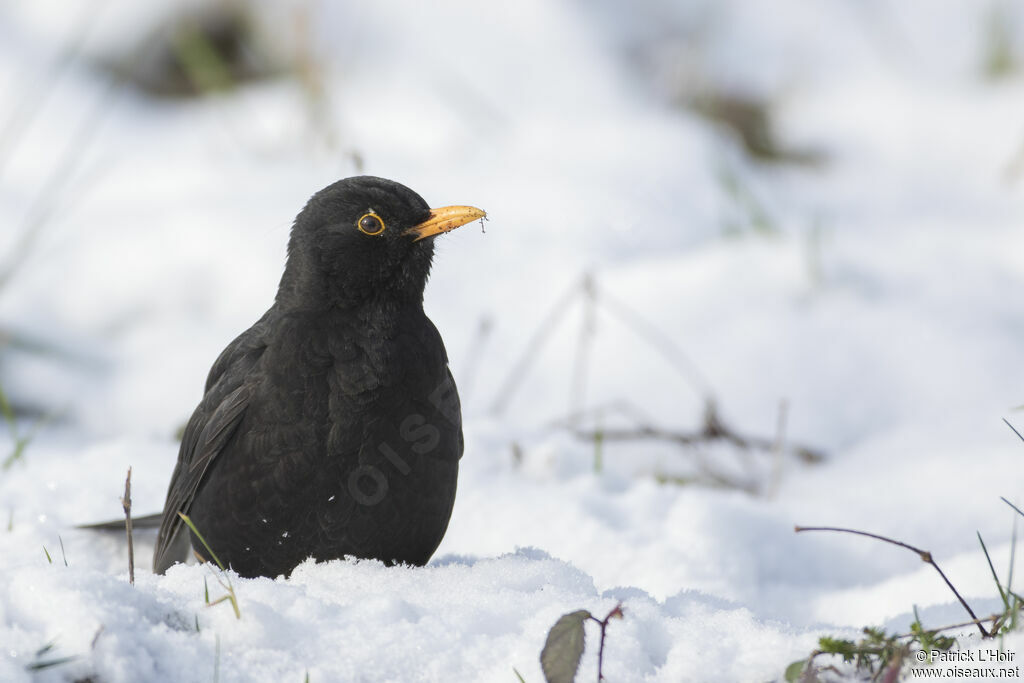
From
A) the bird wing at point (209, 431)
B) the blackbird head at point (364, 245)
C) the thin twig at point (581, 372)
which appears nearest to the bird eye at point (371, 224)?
the blackbird head at point (364, 245)

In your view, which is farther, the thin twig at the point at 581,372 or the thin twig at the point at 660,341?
the thin twig at the point at 660,341

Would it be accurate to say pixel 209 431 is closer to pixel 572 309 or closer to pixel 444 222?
pixel 444 222

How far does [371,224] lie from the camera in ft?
9.84

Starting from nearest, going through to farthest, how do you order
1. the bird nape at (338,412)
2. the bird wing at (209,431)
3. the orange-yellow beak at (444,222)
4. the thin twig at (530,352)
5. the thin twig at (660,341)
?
the bird nape at (338,412)
the bird wing at (209,431)
the orange-yellow beak at (444,222)
the thin twig at (530,352)
the thin twig at (660,341)

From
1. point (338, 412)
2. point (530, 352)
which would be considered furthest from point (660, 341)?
point (338, 412)

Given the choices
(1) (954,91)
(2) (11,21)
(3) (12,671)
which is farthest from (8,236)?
(1) (954,91)

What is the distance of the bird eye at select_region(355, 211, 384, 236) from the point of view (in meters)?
2.99

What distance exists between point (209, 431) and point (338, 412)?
0.44 meters

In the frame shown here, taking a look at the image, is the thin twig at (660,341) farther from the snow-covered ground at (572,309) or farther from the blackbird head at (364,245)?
the blackbird head at (364,245)

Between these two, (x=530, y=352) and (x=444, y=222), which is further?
(x=530, y=352)

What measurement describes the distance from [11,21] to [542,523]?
6670 millimetres

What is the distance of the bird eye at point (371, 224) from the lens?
2.99 m

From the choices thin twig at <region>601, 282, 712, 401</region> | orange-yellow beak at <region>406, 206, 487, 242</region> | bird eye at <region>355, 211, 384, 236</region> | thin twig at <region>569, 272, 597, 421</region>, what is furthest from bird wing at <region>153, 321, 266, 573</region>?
thin twig at <region>601, 282, 712, 401</region>

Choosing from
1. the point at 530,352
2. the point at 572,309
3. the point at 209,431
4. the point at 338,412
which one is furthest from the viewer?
the point at 572,309
